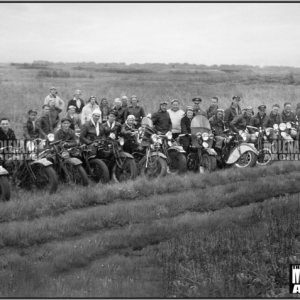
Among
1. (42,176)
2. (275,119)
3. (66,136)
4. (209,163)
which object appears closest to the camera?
(42,176)

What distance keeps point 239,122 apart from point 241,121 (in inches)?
2.5

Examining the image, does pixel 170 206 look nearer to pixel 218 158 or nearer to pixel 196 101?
pixel 218 158

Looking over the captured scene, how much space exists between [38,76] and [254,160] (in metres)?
26.2

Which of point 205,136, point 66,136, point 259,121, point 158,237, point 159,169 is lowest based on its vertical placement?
point 158,237

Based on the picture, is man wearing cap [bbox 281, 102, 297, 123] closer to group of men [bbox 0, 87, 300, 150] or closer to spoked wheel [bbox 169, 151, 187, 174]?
group of men [bbox 0, 87, 300, 150]

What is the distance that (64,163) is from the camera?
1091cm

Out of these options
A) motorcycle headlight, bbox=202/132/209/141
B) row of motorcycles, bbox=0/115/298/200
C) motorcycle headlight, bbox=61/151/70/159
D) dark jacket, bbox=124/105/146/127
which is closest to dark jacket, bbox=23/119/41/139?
row of motorcycles, bbox=0/115/298/200

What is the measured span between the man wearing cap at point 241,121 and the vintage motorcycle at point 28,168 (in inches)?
205

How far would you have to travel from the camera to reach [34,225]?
804 cm

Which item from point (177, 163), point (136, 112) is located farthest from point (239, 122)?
point (136, 112)

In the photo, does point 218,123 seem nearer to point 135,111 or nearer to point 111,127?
point 135,111

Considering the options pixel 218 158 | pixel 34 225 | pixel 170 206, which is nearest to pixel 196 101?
pixel 218 158

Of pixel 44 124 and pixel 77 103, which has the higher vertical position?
pixel 77 103

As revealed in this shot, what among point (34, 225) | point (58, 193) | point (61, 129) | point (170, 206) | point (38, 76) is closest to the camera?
point (34, 225)
